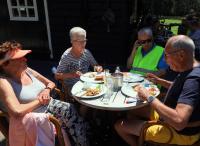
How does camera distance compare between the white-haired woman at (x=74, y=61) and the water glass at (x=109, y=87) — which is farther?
the white-haired woman at (x=74, y=61)

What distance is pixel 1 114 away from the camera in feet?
7.54

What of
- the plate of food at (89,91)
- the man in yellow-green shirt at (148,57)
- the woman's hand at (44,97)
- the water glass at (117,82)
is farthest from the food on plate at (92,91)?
the man in yellow-green shirt at (148,57)

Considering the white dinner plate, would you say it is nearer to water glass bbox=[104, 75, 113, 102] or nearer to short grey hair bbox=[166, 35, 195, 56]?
water glass bbox=[104, 75, 113, 102]

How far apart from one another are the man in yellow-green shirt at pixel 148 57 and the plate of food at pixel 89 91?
68 cm

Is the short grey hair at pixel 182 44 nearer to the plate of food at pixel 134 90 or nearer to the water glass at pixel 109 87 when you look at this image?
the plate of food at pixel 134 90

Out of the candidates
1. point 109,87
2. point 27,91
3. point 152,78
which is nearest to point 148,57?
point 152,78

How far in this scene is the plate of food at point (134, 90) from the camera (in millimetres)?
2514

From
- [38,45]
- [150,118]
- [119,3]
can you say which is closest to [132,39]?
[119,3]

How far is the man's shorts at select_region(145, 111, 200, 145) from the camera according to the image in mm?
2082

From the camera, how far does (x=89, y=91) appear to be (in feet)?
8.45

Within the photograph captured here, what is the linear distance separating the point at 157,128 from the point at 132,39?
4415 mm

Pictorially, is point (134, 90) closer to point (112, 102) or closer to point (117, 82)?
point (117, 82)

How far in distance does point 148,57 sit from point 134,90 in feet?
2.37

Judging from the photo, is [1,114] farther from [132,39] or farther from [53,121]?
[132,39]
